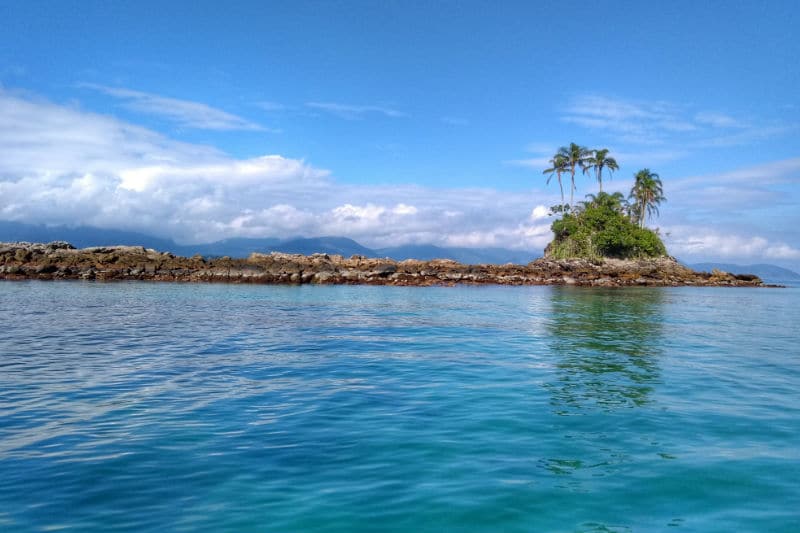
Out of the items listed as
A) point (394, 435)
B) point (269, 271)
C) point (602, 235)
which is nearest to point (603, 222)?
point (602, 235)

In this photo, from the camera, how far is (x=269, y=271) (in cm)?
5847

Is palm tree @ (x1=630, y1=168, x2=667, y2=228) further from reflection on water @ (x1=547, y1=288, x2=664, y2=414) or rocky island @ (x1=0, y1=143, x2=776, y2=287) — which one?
reflection on water @ (x1=547, y1=288, x2=664, y2=414)

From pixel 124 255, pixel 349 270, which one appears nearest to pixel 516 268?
pixel 349 270

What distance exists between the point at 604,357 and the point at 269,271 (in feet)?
158

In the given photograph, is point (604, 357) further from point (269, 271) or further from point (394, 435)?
point (269, 271)

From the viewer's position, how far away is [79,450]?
7.23 meters

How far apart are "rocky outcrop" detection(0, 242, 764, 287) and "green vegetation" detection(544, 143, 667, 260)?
34.3ft

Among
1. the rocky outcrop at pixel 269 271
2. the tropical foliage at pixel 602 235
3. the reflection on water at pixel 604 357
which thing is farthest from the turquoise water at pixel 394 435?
the tropical foliage at pixel 602 235

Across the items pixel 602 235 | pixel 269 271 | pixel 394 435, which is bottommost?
pixel 394 435

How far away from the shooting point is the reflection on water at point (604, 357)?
1041 cm

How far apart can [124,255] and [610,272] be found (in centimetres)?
6331

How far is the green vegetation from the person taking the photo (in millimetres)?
87125

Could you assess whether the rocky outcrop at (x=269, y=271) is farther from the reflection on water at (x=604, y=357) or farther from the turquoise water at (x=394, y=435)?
the turquoise water at (x=394, y=435)

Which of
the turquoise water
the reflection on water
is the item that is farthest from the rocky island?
the turquoise water
